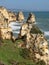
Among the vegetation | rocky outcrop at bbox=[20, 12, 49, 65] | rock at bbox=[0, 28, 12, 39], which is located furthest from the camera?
rock at bbox=[0, 28, 12, 39]

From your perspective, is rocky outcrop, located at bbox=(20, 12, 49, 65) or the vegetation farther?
rocky outcrop, located at bbox=(20, 12, 49, 65)

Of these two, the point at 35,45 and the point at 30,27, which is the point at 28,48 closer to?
the point at 35,45

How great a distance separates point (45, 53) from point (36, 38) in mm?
1574

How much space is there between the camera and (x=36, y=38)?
A: 32000 millimetres

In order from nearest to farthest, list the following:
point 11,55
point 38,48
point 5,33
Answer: point 11,55, point 38,48, point 5,33

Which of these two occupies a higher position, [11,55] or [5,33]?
[11,55]

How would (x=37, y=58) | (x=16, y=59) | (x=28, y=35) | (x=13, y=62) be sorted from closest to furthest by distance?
(x=13, y=62) → (x=16, y=59) → (x=37, y=58) → (x=28, y=35)

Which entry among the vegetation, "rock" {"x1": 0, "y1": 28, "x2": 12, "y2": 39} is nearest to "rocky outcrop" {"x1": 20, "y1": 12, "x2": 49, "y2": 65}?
the vegetation

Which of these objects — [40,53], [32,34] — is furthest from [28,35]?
[40,53]

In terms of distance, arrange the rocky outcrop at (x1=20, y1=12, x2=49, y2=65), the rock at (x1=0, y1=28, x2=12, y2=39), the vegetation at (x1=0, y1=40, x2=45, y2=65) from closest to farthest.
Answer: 1. the vegetation at (x1=0, y1=40, x2=45, y2=65)
2. the rocky outcrop at (x1=20, y1=12, x2=49, y2=65)
3. the rock at (x1=0, y1=28, x2=12, y2=39)

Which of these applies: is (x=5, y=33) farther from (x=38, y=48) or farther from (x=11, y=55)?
(x=11, y=55)

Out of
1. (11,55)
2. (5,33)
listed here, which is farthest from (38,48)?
(5,33)

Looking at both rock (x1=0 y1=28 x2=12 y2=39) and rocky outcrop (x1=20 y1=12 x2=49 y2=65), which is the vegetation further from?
rock (x1=0 y1=28 x2=12 y2=39)

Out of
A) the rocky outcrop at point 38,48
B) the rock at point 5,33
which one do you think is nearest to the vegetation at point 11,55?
the rocky outcrop at point 38,48
